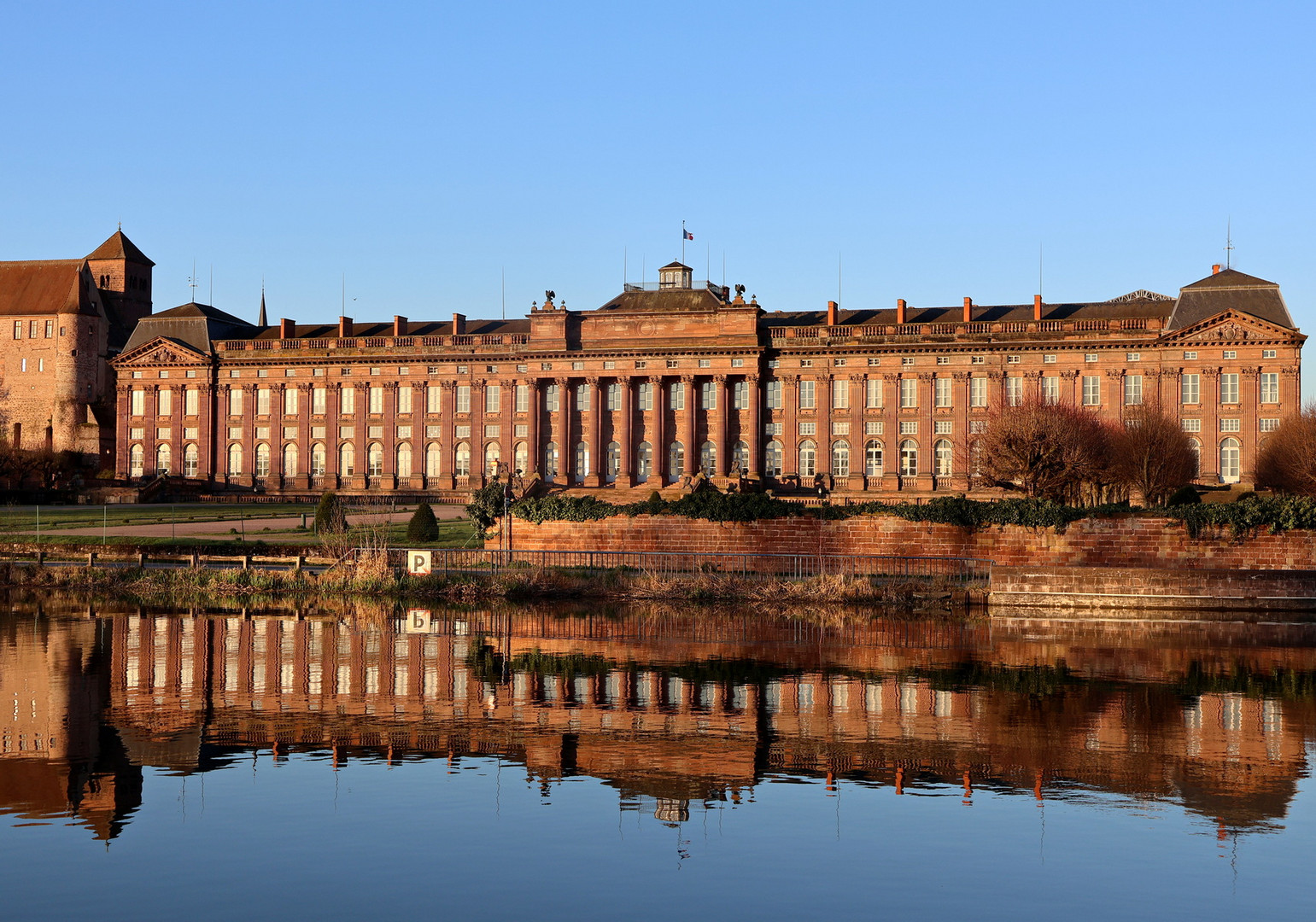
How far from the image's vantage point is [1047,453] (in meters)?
56.5

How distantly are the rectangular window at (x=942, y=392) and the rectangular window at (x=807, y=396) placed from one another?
7544mm

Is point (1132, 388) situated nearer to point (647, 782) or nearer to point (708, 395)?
→ point (708, 395)

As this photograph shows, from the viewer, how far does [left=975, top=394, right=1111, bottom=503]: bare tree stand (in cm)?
5675

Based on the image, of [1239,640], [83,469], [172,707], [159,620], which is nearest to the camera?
[172,707]

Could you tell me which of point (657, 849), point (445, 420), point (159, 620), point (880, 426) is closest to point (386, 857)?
point (657, 849)

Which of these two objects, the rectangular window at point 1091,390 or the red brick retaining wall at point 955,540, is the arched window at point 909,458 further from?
the red brick retaining wall at point 955,540

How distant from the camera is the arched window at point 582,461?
93312mm

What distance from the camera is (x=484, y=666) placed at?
24469 mm

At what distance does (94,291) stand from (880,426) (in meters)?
62.9

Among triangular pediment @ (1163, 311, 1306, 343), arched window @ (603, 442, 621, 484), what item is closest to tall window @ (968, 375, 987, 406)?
triangular pediment @ (1163, 311, 1306, 343)

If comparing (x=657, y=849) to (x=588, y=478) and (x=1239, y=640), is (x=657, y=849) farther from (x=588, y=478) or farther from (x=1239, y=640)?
(x=588, y=478)

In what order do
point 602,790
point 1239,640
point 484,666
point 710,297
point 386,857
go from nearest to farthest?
point 386,857, point 602,790, point 484,666, point 1239,640, point 710,297

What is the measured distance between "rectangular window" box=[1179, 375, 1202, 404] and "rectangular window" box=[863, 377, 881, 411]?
701 inches

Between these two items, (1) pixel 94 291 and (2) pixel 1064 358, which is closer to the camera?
(2) pixel 1064 358
